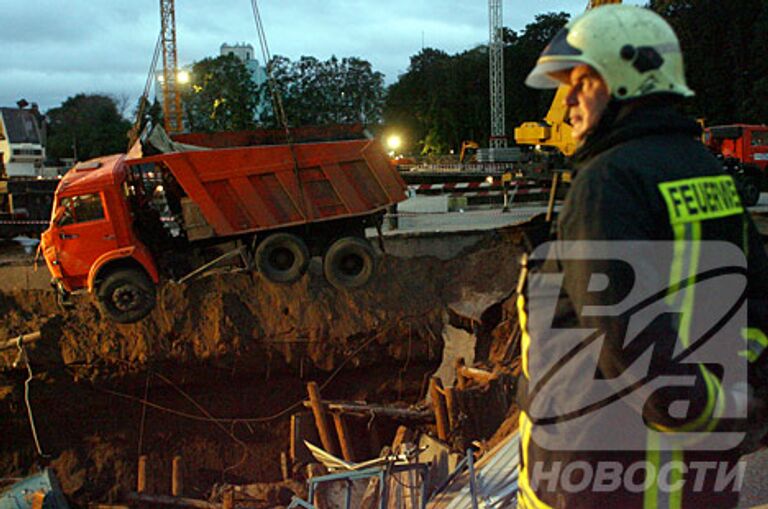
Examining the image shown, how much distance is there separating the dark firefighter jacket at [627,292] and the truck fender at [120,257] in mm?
10137

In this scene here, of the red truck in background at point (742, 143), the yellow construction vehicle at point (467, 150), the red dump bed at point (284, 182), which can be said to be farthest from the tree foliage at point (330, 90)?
the red dump bed at point (284, 182)

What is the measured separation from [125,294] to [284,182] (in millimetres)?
3051

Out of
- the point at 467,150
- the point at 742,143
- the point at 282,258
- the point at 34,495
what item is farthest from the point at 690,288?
the point at 467,150

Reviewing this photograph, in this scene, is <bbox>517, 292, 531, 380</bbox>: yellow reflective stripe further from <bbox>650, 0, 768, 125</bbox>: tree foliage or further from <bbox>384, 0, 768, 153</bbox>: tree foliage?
<bbox>650, 0, 768, 125</bbox>: tree foliage

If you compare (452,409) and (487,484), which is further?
(452,409)

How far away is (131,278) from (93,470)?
15.3 feet

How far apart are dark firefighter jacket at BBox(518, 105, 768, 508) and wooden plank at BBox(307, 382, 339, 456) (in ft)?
32.9

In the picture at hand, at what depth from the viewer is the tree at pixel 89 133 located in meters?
46.0

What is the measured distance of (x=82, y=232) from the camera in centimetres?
1097

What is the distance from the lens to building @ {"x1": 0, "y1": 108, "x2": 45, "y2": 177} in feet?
126

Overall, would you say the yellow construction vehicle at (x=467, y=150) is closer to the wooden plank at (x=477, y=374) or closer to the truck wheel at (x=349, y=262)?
the truck wheel at (x=349, y=262)

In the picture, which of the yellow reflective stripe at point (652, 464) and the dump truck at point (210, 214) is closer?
the yellow reflective stripe at point (652, 464)

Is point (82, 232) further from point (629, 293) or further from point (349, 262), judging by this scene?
point (629, 293)

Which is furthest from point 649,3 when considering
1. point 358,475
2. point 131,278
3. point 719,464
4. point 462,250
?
point 719,464
